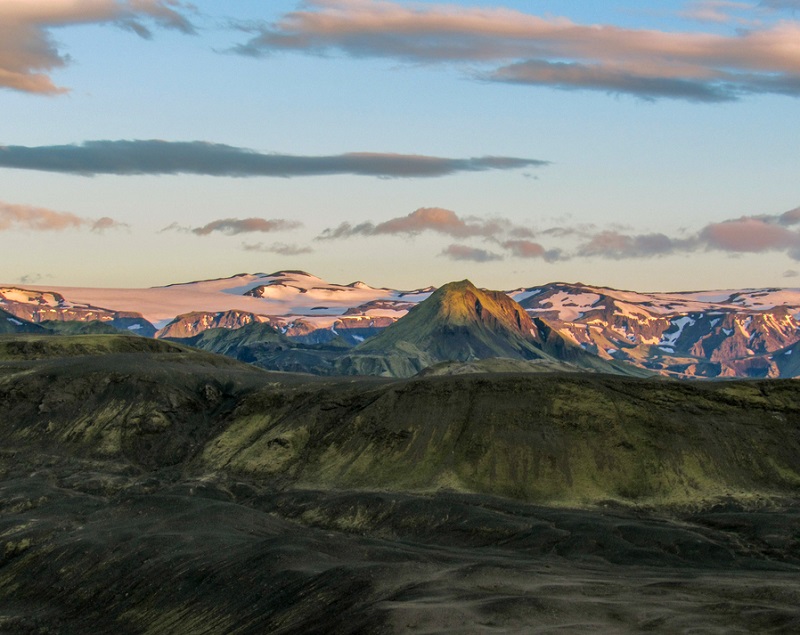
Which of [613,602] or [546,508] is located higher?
[613,602]

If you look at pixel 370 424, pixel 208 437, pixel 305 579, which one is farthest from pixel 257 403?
pixel 305 579

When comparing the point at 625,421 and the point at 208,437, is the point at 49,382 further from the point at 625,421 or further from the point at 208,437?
the point at 625,421

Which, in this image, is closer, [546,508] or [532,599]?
[532,599]

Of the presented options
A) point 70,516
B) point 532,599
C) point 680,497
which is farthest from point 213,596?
point 680,497

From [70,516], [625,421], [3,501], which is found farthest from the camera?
[625,421]

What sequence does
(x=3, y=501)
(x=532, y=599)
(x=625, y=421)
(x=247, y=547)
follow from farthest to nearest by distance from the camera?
1. (x=625, y=421)
2. (x=3, y=501)
3. (x=247, y=547)
4. (x=532, y=599)

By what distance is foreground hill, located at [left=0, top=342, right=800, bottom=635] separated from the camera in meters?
85.9

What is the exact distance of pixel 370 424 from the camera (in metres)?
167

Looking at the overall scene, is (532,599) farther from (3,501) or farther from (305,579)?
(3,501)

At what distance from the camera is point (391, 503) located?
137250 mm

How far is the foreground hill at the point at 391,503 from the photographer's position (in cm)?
8594

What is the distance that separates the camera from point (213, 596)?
97.4 meters

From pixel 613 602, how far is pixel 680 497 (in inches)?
2536

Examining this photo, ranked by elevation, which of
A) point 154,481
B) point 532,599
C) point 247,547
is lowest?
point 154,481
